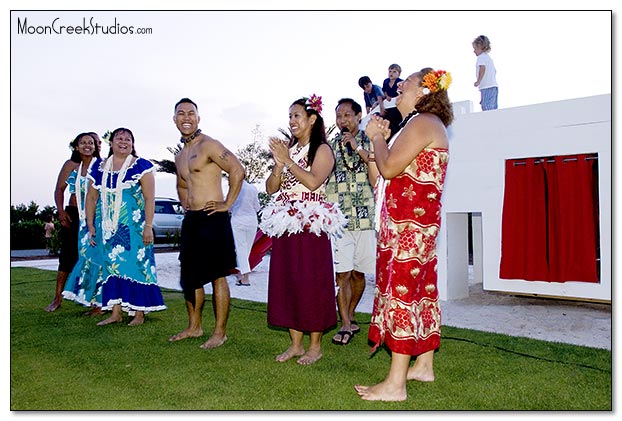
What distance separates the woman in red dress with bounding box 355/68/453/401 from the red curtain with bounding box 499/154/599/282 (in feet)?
12.7

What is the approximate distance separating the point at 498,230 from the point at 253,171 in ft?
48.0

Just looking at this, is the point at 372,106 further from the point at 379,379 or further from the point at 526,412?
the point at 526,412

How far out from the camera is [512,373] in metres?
4.15

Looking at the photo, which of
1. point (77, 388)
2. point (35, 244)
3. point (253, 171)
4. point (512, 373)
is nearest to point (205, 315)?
point (77, 388)

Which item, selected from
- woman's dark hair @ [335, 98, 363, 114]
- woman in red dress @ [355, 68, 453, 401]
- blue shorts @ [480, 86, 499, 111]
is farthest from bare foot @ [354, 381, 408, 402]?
blue shorts @ [480, 86, 499, 111]

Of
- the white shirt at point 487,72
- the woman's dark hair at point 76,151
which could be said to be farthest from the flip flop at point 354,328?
the white shirt at point 487,72

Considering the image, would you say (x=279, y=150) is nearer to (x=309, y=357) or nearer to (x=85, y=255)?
(x=309, y=357)

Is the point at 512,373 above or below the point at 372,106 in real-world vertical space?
below

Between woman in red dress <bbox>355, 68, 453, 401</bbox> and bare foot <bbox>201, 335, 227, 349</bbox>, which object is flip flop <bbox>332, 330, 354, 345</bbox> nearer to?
bare foot <bbox>201, 335, 227, 349</bbox>

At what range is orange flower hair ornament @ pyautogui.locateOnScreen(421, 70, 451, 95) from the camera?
360 centimetres

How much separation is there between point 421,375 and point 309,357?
0.91 m

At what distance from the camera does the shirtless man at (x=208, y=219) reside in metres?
5.07

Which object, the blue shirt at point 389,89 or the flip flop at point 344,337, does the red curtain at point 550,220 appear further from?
the flip flop at point 344,337

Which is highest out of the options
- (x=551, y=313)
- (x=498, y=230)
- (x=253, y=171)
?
(x=253, y=171)
